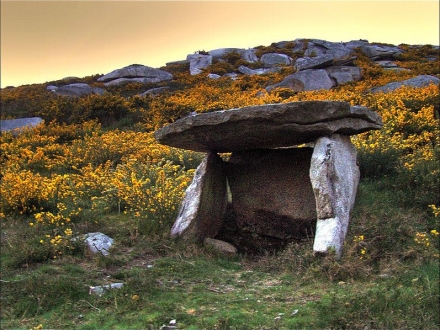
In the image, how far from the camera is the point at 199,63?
94.6 feet

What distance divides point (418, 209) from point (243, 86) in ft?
48.2

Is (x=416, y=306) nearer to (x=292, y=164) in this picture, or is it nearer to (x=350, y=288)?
(x=350, y=288)

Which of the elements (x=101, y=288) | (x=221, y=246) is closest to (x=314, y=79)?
(x=221, y=246)

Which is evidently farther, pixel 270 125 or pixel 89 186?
pixel 89 186

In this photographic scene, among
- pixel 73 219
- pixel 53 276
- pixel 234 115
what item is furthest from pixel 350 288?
pixel 73 219

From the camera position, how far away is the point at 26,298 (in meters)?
5.25

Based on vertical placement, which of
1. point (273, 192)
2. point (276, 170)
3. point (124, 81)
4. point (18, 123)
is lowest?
point (273, 192)

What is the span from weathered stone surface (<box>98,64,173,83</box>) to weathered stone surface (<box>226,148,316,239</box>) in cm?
1899

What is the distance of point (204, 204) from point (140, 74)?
69.6 feet

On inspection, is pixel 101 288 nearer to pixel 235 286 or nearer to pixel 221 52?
pixel 235 286

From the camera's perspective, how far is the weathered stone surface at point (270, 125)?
247 inches

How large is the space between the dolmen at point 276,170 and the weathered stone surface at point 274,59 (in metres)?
20.4

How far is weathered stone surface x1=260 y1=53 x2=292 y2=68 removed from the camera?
27.9 meters

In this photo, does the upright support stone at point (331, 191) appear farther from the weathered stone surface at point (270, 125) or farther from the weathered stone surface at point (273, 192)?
the weathered stone surface at point (273, 192)
